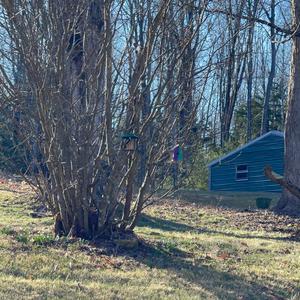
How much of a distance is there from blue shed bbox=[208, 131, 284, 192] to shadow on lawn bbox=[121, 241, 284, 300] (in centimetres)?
2301

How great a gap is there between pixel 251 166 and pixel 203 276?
25.3 metres

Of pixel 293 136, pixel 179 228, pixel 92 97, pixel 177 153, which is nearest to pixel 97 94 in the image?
pixel 92 97

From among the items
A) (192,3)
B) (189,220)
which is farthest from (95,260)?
(189,220)

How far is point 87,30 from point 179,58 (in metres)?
1.29

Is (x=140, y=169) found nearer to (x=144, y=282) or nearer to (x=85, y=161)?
(x=85, y=161)

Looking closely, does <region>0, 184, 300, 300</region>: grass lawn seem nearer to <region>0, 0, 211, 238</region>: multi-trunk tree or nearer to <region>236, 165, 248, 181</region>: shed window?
<region>0, 0, 211, 238</region>: multi-trunk tree

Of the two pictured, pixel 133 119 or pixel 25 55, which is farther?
pixel 133 119

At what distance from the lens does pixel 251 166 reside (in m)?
32.6

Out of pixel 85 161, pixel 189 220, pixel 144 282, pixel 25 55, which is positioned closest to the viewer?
pixel 144 282

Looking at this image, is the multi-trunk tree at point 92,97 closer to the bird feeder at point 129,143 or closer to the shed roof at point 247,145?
the bird feeder at point 129,143

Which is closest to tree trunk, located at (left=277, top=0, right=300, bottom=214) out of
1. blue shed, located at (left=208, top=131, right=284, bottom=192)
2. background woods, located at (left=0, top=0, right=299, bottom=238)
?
background woods, located at (left=0, top=0, right=299, bottom=238)

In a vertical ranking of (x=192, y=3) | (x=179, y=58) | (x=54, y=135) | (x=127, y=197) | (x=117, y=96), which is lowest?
(x=127, y=197)

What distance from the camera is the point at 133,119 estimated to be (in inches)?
334

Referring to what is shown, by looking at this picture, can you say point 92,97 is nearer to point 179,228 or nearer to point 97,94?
point 97,94
